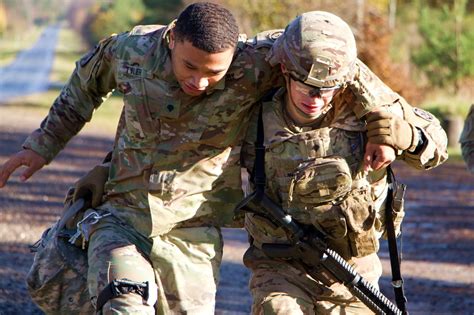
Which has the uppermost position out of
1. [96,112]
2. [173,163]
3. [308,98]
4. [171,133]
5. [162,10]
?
[308,98]

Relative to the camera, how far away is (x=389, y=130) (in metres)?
5.08

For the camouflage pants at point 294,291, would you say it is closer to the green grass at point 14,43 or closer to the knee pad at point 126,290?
the knee pad at point 126,290

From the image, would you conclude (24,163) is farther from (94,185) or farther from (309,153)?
(309,153)

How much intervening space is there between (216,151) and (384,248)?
677cm

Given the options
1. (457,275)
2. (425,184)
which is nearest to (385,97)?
(457,275)

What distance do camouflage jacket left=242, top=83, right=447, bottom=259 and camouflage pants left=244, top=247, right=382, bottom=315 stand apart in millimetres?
137

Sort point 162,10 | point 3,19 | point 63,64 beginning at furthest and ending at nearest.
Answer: point 3,19 → point 63,64 → point 162,10

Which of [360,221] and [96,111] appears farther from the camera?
[96,111]

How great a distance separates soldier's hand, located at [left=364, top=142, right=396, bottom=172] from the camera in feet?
16.7

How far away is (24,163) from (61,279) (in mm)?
624

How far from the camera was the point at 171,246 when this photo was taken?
17.9ft

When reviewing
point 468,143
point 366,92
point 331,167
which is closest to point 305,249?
point 331,167

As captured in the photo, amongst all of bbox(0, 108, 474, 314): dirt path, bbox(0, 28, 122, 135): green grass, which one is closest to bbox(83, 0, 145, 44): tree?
bbox(0, 28, 122, 135): green grass

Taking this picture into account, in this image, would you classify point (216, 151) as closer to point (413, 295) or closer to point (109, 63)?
point (109, 63)
